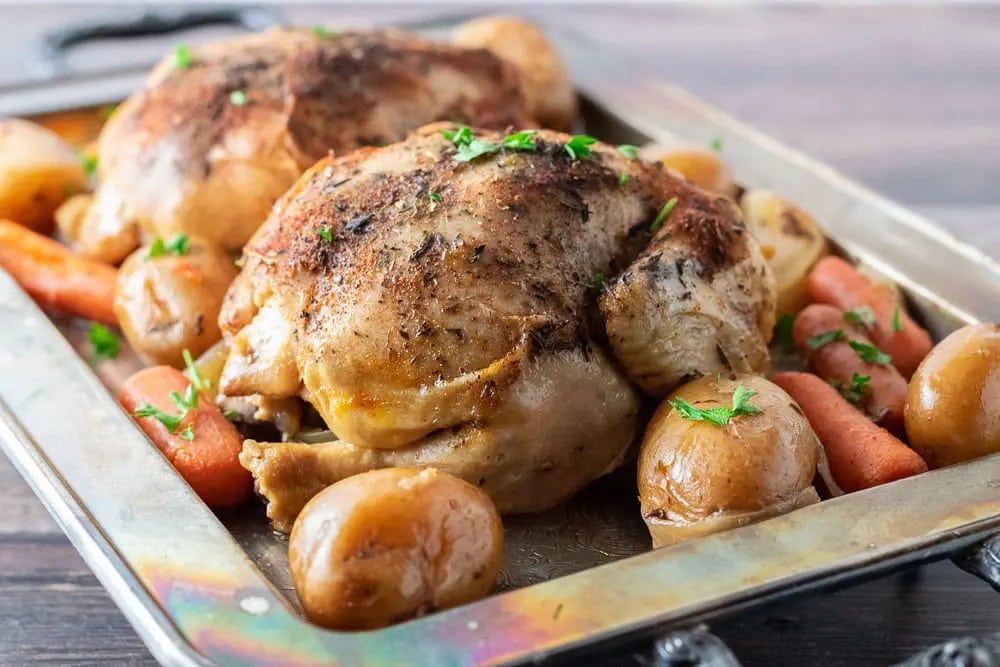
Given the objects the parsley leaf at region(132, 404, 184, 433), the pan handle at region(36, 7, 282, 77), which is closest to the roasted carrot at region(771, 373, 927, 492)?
the parsley leaf at region(132, 404, 184, 433)

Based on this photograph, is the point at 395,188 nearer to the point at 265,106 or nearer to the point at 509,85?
the point at 265,106

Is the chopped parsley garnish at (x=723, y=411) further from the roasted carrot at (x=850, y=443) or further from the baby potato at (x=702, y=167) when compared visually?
the baby potato at (x=702, y=167)

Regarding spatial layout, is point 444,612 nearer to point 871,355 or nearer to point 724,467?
point 724,467

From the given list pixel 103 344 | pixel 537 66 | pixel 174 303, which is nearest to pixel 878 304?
pixel 537 66

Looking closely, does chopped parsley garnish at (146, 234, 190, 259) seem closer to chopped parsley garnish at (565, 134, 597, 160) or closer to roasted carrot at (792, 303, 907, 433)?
chopped parsley garnish at (565, 134, 597, 160)

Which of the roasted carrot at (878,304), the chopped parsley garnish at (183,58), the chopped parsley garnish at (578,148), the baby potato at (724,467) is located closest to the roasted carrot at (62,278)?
the chopped parsley garnish at (183,58)
